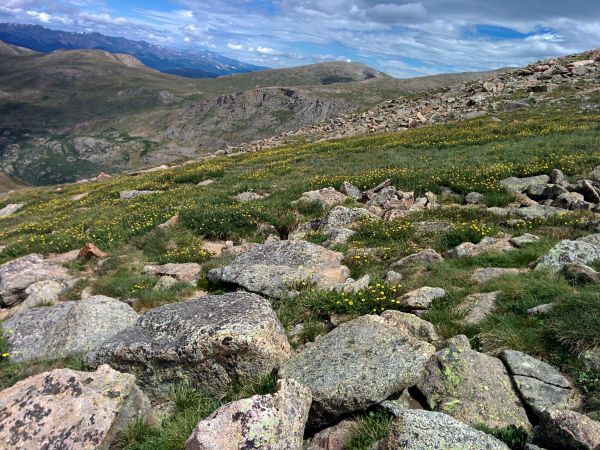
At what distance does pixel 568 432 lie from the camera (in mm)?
4379

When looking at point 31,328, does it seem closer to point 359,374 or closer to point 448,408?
point 359,374

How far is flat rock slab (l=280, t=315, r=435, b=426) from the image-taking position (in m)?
5.66

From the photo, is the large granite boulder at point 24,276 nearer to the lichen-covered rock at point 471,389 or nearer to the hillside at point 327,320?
the hillside at point 327,320

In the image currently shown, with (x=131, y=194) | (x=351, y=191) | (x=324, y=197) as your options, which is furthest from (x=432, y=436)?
(x=131, y=194)

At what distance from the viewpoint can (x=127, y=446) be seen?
18.4ft

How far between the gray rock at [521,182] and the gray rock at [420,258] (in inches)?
309

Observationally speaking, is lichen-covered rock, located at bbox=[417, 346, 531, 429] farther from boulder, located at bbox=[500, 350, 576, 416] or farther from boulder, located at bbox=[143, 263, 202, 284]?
boulder, located at bbox=[143, 263, 202, 284]

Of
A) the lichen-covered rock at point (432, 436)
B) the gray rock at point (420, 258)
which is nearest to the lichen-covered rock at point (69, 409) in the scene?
the lichen-covered rock at point (432, 436)

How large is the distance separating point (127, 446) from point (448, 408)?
4.31m

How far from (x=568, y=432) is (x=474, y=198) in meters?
13.1

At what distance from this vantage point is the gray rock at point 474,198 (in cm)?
1631

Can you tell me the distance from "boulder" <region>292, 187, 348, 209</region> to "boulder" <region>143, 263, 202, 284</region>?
628 centimetres

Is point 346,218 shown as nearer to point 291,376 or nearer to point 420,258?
point 420,258

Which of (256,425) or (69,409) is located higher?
(256,425)
